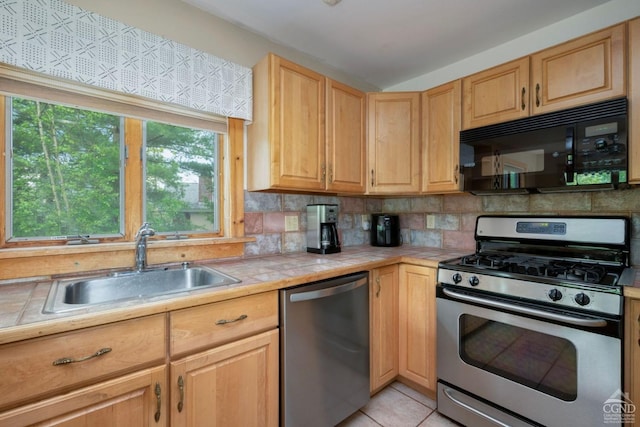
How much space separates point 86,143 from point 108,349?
108 cm

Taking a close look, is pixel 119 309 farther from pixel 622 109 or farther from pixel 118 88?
pixel 622 109

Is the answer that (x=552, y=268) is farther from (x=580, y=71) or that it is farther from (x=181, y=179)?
(x=181, y=179)

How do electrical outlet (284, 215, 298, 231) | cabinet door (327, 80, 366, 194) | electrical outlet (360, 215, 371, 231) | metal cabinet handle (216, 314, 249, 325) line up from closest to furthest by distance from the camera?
metal cabinet handle (216, 314, 249, 325)
cabinet door (327, 80, 366, 194)
electrical outlet (284, 215, 298, 231)
electrical outlet (360, 215, 371, 231)

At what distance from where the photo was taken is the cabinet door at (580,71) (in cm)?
139

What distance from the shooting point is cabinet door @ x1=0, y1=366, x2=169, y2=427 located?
0.79 metres

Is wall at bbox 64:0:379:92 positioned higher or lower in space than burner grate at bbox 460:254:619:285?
higher

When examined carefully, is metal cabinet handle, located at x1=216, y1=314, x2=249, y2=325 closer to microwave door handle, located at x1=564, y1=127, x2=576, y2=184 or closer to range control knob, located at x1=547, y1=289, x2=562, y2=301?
range control knob, located at x1=547, y1=289, x2=562, y2=301

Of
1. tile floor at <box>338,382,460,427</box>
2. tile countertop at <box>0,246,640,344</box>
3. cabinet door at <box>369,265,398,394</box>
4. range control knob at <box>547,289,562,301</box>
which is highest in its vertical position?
tile countertop at <box>0,246,640,344</box>

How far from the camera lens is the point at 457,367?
1597 millimetres

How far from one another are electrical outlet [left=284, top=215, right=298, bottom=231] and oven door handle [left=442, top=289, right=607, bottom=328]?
1110mm

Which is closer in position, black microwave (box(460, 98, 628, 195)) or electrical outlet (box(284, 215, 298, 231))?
black microwave (box(460, 98, 628, 195))

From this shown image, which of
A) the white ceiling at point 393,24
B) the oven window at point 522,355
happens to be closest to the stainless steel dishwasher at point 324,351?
the oven window at point 522,355

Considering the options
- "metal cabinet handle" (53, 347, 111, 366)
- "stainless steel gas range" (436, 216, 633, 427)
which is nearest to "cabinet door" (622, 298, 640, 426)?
"stainless steel gas range" (436, 216, 633, 427)

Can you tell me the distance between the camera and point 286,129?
67.6 inches
